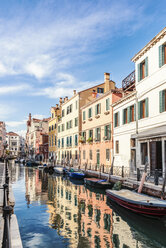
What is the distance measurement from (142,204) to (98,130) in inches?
794

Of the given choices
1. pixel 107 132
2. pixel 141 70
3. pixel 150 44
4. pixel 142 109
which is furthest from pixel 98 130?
pixel 150 44

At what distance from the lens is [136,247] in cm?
817

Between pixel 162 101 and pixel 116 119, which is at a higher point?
pixel 162 101

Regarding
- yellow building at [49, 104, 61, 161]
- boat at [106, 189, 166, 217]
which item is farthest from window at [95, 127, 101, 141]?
yellow building at [49, 104, 61, 161]

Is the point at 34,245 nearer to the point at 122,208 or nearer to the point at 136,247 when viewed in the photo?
the point at 136,247

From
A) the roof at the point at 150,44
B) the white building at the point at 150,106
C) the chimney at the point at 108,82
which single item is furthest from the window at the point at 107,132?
the roof at the point at 150,44

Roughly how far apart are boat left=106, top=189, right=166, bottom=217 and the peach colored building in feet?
38.0

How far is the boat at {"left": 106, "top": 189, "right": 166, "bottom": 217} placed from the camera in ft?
35.0

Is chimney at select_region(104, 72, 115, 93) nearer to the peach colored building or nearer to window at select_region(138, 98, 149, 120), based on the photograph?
the peach colored building

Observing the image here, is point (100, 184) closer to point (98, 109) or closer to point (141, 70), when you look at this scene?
point (141, 70)

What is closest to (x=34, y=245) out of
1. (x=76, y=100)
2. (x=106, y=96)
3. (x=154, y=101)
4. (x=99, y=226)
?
(x=99, y=226)

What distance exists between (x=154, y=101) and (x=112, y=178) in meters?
7.53

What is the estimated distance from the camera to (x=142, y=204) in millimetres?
11273

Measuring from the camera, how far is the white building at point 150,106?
16.3m
